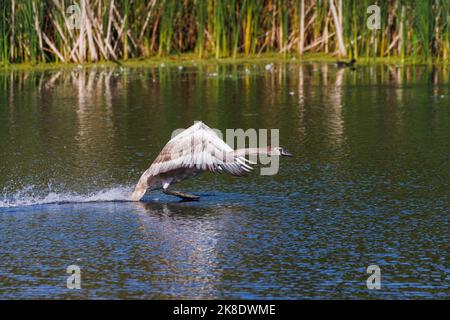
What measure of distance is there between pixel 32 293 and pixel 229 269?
135cm

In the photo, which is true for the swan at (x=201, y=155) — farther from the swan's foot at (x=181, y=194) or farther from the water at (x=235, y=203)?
the water at (x=235, y=203)

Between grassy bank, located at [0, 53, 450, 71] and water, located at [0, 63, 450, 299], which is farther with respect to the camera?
grassy bank, located at [0, 53, 450, 71]

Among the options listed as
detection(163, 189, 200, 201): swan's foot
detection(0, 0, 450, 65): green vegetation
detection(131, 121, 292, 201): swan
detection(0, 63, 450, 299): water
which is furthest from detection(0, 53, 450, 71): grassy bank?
detection(131, 121, 292, 201): swan

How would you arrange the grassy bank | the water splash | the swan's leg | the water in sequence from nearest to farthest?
the water → the swan's leg → the water splash → the grassy bank

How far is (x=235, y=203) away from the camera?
9.27m

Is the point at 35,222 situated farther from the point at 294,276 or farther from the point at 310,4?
the point at 310,4

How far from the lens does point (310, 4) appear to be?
78.7 feet

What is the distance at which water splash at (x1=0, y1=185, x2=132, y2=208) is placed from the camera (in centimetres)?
949

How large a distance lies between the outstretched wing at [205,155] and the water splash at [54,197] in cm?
88

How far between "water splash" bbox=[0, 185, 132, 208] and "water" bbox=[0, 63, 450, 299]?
0.02m

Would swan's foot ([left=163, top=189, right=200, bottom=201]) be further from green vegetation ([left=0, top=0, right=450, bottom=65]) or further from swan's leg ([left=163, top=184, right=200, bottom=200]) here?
green vegetation ([left=0, top=0, right=450, bottom=65])

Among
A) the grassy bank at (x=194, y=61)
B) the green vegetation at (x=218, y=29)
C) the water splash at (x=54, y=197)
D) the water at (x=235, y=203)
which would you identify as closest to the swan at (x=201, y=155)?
the water at (x=235, y=203)

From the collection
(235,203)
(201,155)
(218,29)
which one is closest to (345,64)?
(218,29)

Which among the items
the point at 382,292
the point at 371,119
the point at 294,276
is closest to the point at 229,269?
the point at 294,276
